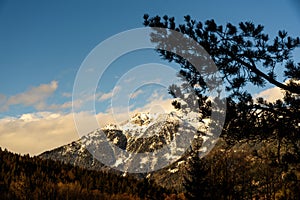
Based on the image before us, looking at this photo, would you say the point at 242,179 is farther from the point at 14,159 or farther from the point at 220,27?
the point at 14,159

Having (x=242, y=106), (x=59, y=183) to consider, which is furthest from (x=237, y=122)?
(x=59, y=183)

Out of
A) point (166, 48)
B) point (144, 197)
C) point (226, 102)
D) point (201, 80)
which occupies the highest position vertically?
point (166, 48)

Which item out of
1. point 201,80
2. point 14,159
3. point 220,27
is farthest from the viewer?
point 14,159

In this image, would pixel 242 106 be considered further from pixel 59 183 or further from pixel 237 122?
pixel 59 183

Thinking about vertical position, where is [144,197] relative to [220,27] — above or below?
below

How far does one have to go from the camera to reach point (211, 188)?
1062cm

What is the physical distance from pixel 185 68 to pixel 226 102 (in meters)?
1.57

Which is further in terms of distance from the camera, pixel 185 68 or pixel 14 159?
pixel 14 159

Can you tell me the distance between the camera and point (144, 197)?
12.1 meters

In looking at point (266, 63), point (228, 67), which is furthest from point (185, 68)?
point (266, 63)

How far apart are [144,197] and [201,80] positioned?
4633mm

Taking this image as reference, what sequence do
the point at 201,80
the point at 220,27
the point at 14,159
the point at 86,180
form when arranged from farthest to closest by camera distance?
the point at 14,159
the point at 86,180
the point at 201,80
the point at 220,27

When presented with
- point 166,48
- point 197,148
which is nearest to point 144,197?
point 197,148

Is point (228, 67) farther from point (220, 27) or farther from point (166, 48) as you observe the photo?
point (166, 48)
